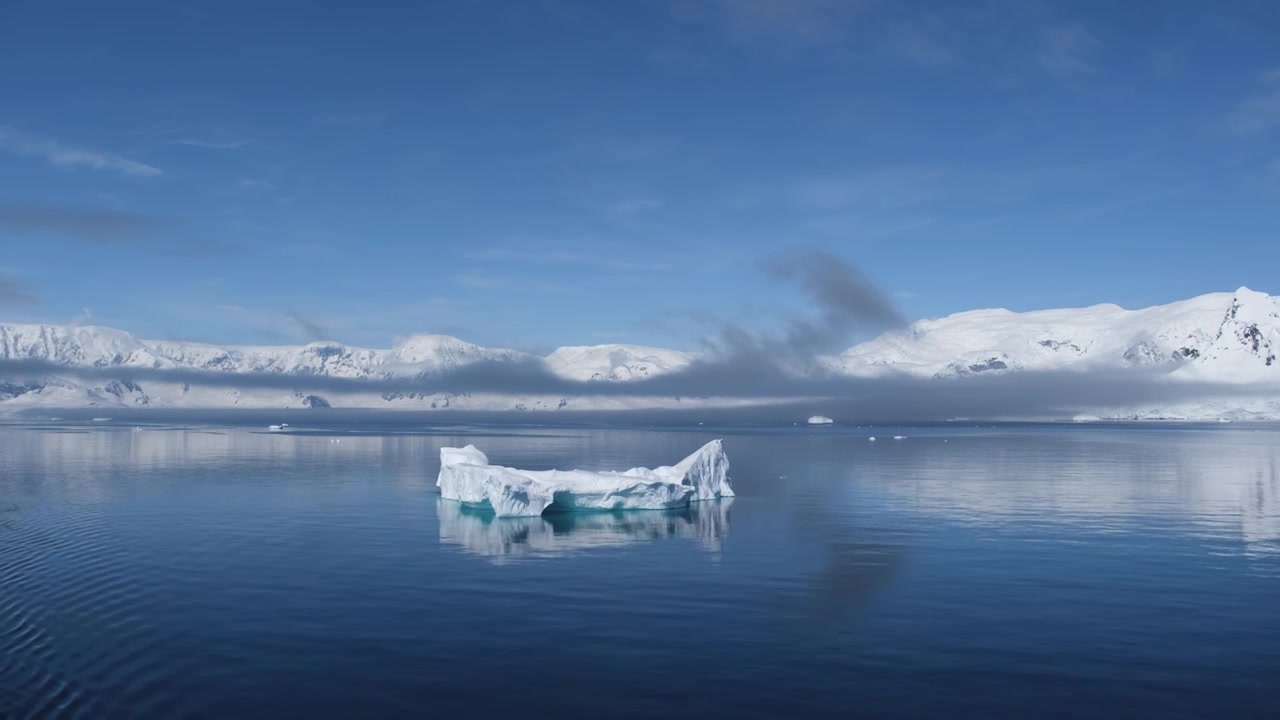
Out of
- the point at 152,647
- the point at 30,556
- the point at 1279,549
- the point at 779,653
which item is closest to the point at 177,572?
the point at 30,556

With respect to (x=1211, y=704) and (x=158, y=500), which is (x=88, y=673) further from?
(x=158, y=500)

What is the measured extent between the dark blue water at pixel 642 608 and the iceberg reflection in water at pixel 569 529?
0.26m

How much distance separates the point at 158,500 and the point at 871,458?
6436cm

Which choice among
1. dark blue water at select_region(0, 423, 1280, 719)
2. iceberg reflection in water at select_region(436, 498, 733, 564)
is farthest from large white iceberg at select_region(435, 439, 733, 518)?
dark blue water at select_region(0, 423, 1280, 719)

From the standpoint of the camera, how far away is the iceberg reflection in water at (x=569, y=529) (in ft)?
109

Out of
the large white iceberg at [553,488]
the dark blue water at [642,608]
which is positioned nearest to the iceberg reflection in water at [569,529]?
the dark blue water at [642,608]

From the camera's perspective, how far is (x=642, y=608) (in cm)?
2333

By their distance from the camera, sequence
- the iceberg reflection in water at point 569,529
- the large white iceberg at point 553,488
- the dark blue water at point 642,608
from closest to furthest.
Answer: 1. the dark blue water at point 642,608
2. the iceberg reflection in water at point 569,529
3. the large white iceberg at point 553,488

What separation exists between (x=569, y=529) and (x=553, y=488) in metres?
3.25

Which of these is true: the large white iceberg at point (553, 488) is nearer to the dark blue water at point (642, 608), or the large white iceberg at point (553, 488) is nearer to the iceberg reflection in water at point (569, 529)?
the iceberg reflection in water at point (569, 529)

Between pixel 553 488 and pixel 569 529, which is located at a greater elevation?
pixel 553 488

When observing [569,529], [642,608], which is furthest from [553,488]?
[642,608]

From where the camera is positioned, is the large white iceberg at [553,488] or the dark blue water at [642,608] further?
the large white iceberg at [553,488]

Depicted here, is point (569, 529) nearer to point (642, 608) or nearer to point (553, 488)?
point (553, 488)
